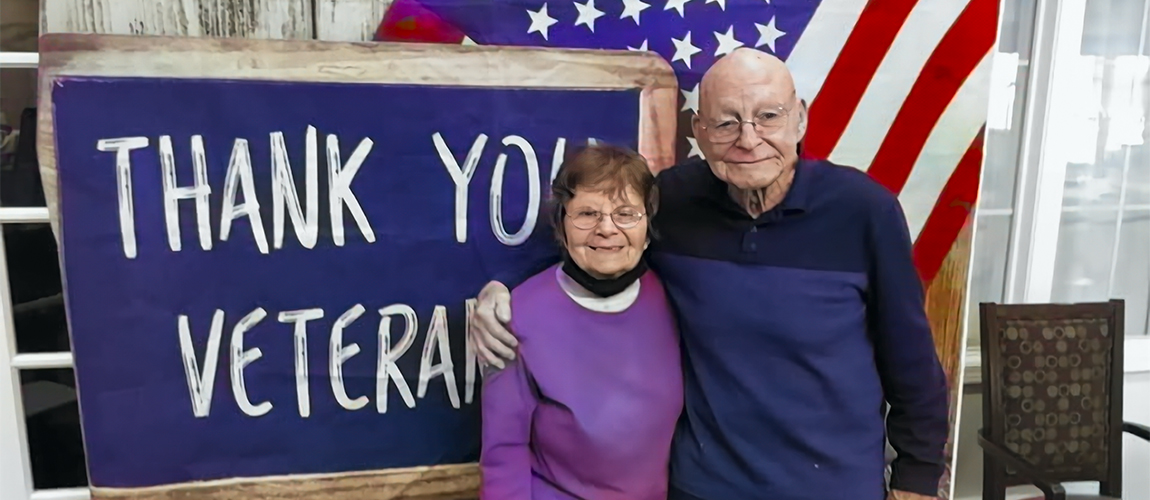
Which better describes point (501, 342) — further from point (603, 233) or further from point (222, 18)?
point (222, 18)

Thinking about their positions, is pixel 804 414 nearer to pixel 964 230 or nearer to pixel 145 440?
pixel 964 230

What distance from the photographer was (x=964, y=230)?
1603mm

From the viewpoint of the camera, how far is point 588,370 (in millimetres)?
1163

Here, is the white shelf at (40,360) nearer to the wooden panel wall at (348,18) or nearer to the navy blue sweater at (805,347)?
the wooden panel wall at (348,18)

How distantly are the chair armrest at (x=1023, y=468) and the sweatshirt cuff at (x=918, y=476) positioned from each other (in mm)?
652

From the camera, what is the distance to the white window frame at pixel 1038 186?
188cm

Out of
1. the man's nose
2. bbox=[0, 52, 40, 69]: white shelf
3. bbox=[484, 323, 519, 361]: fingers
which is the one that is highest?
bbox=[0, 52, 40, 69]: white shelf

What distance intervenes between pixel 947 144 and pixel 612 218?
2.85ft

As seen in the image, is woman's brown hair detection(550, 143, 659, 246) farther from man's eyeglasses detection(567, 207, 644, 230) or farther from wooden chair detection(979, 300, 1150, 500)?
wooden chair detection(979, 300, 1150, 500)

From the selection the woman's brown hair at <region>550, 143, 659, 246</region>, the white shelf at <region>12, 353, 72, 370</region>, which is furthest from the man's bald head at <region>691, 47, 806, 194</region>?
the white shelf at <region>12, 353, 72, 370</region>

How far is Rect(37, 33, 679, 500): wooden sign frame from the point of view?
4.20 ft

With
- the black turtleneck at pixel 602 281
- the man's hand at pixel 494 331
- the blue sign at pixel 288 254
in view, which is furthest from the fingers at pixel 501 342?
the blue sign at pixel 288 254

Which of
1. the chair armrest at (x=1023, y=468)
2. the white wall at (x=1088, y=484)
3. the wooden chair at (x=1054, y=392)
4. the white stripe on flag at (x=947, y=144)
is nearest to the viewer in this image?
the white stripe on flag at (x=947, y=144)

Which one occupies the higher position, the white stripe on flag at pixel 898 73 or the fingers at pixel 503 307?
the white stripe on flag at pixel 898 73
